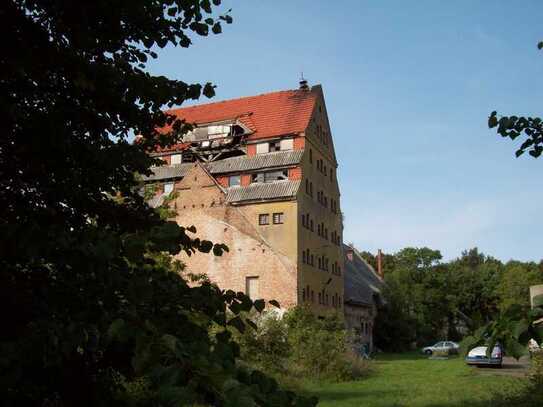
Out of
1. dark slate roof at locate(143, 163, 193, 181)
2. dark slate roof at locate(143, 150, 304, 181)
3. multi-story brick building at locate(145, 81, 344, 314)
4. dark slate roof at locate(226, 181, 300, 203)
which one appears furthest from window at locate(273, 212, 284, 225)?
dark slate roof at locate(143, 163, 193, 181)

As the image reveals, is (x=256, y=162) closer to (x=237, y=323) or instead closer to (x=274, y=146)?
(x=274, y=146)

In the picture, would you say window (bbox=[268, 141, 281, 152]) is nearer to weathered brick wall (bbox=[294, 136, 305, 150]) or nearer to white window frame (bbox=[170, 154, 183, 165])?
weathered brick wall (bbox=[294, 136, 305, 150])

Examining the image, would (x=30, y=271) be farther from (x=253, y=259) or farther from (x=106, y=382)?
(x=253, y=259)

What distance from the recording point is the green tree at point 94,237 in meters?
2.66

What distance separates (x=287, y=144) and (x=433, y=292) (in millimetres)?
43494

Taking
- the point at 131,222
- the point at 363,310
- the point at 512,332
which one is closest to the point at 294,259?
the point at 363,310

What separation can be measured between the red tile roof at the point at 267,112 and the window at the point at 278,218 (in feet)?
18.3

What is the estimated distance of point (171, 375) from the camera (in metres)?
2.08

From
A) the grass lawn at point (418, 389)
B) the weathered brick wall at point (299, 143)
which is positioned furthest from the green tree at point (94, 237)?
the weathered brick wall at point (299, 143)

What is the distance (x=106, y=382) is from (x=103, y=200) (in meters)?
1.78

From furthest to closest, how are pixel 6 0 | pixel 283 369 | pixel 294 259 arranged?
pixel 294 259
pixel 283 369
pixel 6 0

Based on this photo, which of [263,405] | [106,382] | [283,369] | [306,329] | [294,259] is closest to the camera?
[263,405]

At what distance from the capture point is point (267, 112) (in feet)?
139

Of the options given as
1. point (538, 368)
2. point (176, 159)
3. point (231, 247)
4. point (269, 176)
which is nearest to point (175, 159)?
point (176, 159)
